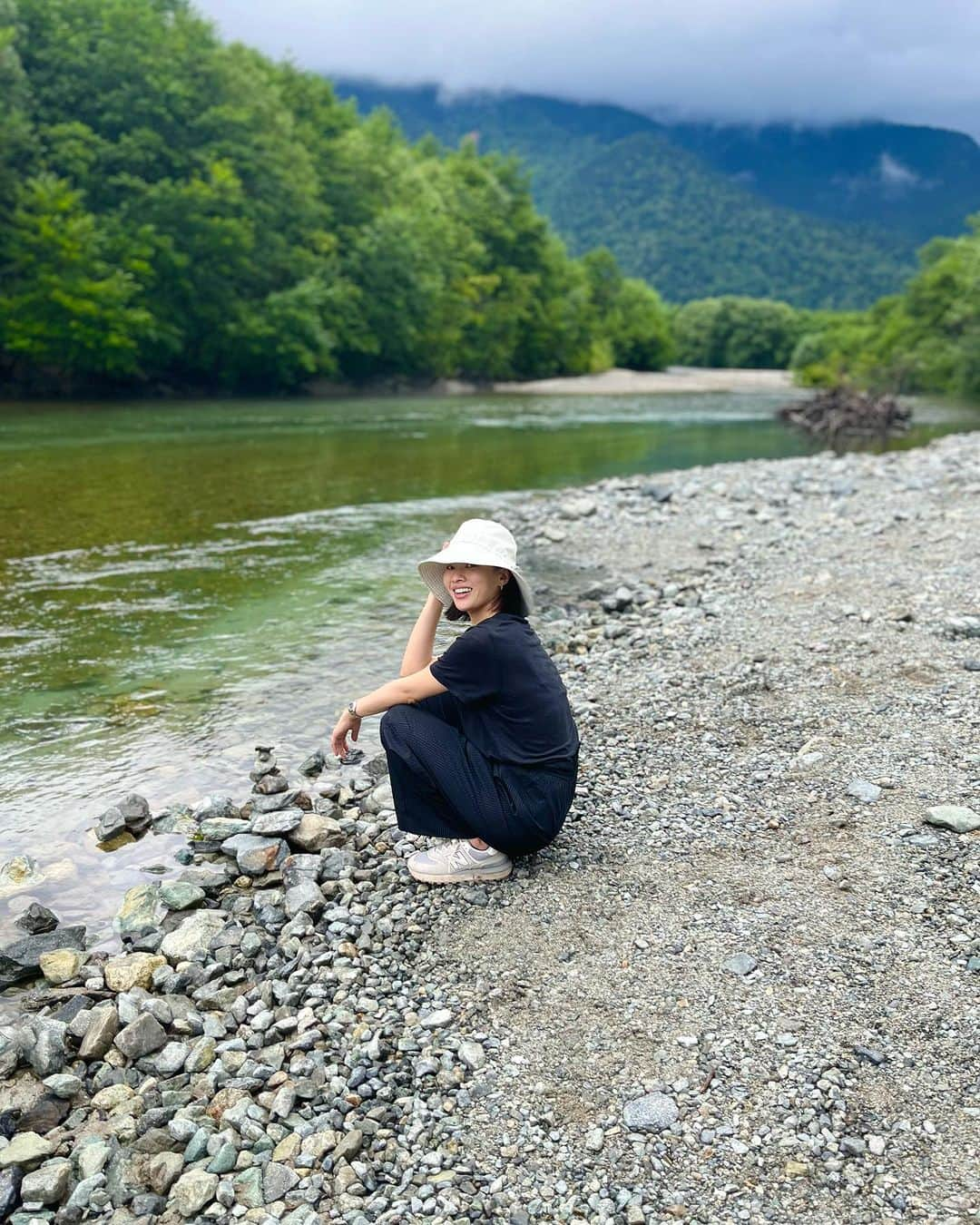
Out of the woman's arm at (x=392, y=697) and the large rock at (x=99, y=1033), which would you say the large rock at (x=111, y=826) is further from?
the large rock at (x=99, y=1033)

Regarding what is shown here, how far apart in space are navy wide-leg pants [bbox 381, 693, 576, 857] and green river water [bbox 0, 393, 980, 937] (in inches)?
76.4

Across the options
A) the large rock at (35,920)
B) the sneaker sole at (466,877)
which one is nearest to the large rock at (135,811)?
the large rock at (35,920)

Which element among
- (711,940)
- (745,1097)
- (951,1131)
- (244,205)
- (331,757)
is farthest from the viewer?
(244,205)

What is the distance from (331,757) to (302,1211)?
171 inches

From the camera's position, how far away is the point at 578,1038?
4.15 m

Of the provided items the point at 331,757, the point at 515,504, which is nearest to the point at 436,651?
the point at 331,757

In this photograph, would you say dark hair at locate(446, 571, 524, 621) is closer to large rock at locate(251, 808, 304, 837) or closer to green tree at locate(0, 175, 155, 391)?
large rock at locate(251, 808, 304, 837)

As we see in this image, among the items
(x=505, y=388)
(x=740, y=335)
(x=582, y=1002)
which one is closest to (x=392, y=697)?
(x=582, y=1002)

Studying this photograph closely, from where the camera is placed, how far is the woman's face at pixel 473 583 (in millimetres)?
5156

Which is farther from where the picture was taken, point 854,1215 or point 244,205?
point 244,205

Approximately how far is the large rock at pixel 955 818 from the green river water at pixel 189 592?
14.6 feet

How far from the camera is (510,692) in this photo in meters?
5.08

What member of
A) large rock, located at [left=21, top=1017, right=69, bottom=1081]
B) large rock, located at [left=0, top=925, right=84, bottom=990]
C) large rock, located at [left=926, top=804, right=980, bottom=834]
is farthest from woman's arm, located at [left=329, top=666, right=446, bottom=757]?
large rock, located at [left=926, top=804, right=980, bottom=834]

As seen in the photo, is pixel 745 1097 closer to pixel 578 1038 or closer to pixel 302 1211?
pixel 578 1038
